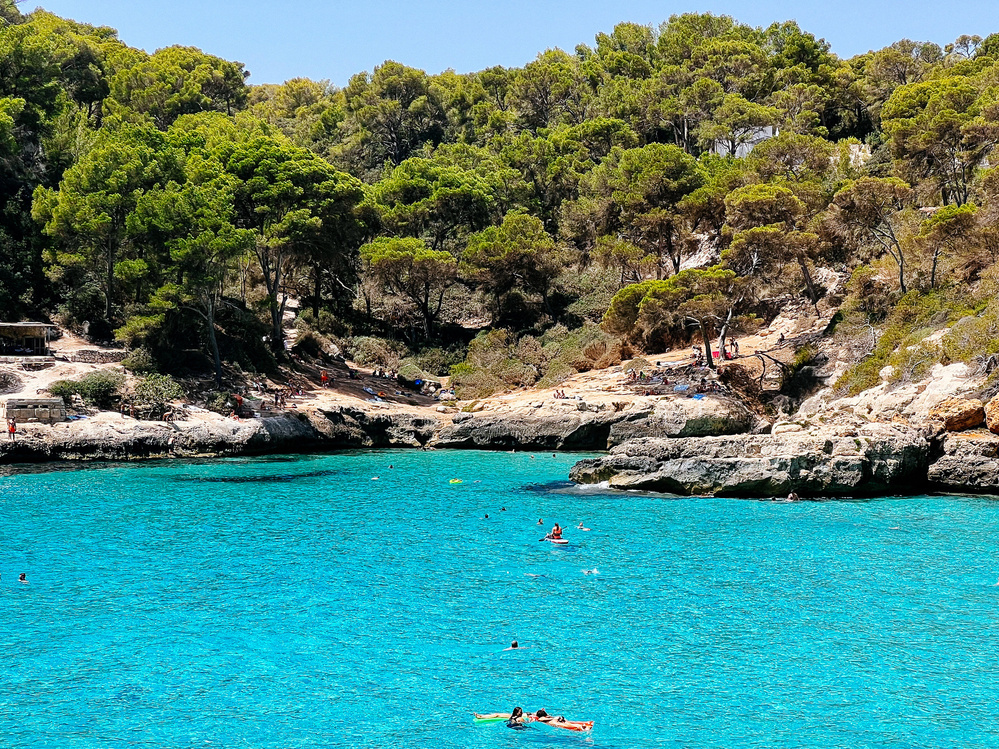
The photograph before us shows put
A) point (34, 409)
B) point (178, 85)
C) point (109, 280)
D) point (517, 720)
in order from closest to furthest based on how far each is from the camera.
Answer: point (517, 720)
point (34, 409)
point (109, 280)
point (178, 85)

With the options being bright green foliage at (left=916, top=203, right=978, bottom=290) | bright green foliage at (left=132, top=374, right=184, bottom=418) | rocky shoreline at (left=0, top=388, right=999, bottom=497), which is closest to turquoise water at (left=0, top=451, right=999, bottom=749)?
rocky shoreline at (left=0, top=388, right=999, bottom=497)

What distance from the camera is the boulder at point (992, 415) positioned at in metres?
27.9

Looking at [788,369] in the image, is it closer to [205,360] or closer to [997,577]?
[997,577]

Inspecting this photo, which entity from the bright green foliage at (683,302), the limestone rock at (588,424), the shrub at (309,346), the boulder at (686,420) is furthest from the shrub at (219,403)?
the bright green foliage at (683,302)

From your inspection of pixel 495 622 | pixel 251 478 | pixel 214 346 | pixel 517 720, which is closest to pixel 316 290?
pixel 214 346

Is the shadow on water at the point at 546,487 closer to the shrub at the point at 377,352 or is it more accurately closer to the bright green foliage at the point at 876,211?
the bright green foliage at the point at 876,211

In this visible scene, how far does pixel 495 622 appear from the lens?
16297 millimetres

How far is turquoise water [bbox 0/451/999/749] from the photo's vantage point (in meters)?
12.3

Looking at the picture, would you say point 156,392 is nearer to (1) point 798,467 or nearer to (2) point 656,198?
(1) point 798,467

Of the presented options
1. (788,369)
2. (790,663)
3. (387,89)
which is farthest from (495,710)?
(387,89)

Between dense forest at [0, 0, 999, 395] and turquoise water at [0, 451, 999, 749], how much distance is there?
1477 cm

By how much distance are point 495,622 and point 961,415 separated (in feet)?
63.8

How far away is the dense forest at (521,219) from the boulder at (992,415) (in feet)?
9.84

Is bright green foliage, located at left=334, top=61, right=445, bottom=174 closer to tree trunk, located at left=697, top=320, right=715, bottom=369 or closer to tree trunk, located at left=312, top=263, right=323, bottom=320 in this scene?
tree trunk, located at left=312, top=263, right=323, bottom=320
